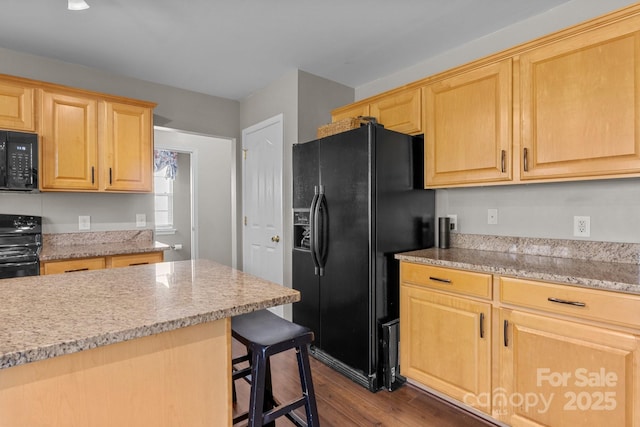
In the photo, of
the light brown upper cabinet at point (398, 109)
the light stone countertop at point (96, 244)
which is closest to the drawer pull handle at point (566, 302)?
the light brown upper cabinet at point (398, 109)

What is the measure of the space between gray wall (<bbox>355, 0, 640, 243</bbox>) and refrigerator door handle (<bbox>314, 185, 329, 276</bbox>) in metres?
0.95

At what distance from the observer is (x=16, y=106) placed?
2482 mm

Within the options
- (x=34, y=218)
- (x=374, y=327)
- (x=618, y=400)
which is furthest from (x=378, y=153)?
(x=34, y=218)

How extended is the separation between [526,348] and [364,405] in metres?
0.99

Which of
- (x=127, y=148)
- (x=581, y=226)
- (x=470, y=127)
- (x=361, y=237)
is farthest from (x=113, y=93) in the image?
(x=581, y=226)

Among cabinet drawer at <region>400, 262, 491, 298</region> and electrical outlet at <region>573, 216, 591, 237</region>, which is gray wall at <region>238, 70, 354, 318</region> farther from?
electrical outlet at <region>573, 216, 591, 237</region>

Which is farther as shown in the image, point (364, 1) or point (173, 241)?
point (173, 241)

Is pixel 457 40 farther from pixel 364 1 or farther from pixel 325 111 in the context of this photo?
pixel 325 111

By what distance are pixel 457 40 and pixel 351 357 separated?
2.54m

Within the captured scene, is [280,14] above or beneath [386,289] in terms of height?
above

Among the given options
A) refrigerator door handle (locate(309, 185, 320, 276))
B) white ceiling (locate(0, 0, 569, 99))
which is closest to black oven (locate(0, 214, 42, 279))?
white ceiling (locate(0, 0, 569, 99))

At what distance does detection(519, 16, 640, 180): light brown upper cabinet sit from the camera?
1.57 m

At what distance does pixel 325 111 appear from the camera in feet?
10.9

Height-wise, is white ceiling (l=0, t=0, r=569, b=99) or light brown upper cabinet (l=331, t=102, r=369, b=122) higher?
white ceiling (l=0, t=0, r=569, b=99)
